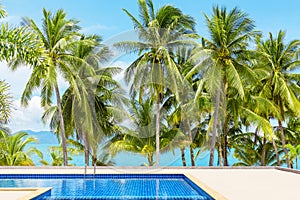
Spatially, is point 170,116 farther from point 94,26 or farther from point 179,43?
point 94,26

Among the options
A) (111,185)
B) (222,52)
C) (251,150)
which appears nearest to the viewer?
(111,185)

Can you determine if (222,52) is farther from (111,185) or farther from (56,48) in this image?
(111,185)

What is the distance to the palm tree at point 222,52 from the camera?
12.4m

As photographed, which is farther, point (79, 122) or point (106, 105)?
point (106, 105)

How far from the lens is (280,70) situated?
16.2 meters

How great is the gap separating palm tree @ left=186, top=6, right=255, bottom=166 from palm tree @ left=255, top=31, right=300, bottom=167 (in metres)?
2.71

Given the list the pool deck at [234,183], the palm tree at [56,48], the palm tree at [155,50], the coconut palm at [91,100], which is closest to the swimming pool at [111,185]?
the pool deck at [234,183]

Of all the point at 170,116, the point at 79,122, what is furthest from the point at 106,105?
the point at 170,116

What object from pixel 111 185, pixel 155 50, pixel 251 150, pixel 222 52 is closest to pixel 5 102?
pixel 111 185

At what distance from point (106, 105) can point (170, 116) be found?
2645mm

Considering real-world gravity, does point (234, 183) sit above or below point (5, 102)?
below

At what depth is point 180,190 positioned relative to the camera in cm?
783

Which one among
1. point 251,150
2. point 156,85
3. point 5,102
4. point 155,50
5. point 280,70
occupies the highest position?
point 155,50

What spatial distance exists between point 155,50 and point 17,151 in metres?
6.81
